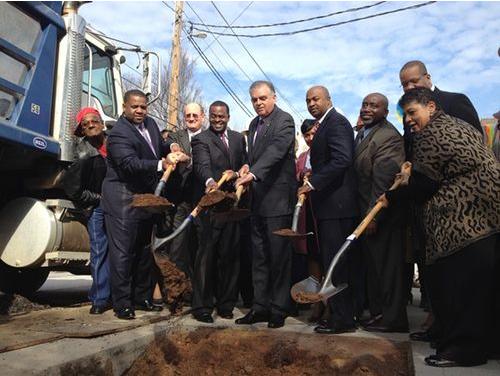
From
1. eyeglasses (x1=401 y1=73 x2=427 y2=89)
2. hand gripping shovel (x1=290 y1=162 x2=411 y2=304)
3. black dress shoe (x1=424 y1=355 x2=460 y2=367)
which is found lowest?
black dress shoe (x1=424 y1=355 x2=460 y2=367)

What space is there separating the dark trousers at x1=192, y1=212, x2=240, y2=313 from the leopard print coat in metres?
1.88

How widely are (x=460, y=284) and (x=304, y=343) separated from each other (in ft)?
3.93

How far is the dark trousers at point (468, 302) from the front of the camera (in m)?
3.02

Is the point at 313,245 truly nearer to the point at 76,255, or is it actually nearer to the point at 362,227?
the point at 362,227

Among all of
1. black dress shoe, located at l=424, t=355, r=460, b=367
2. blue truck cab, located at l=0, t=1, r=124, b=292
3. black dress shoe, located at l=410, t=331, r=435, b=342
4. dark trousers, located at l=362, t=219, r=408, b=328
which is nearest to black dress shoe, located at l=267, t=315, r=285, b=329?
dark trousers, located at l=362, t=219, r=408, b=328

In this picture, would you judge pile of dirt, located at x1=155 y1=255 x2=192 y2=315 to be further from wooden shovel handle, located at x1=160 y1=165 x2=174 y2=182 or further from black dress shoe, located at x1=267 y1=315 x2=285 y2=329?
black dress shoe, located at x1=267 y1=315 x2=285 y2=329

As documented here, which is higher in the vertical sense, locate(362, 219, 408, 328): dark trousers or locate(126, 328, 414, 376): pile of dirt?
locate(362, 219, 408, 328): dark trousers

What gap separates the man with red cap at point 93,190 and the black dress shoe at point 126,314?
0.39 metres

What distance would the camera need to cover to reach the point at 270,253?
14.1 ft

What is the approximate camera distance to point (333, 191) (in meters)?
4.10

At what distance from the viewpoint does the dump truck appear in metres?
4.64

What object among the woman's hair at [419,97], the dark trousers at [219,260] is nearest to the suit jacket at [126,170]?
the dark trousers at [219,260]

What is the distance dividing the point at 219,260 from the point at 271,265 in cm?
55

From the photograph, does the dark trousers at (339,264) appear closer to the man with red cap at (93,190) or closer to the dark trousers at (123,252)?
the dark trousers at (123,252)
